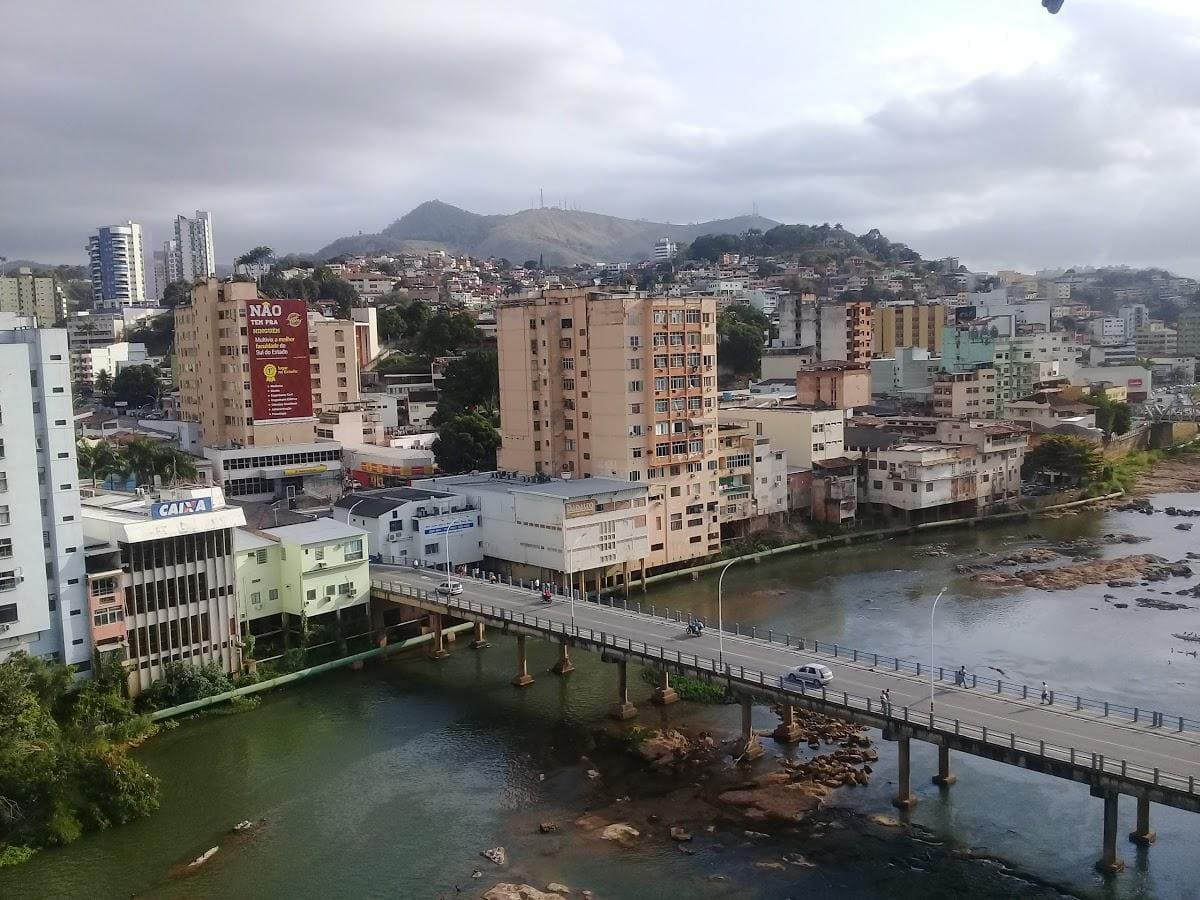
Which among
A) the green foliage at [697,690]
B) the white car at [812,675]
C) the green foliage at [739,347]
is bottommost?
the green foliage at [697,690]

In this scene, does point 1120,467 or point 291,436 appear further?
point 1120,467

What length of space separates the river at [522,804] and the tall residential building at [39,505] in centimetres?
537

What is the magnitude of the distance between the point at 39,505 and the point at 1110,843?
33.0 meters

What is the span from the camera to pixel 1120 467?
8700 cm

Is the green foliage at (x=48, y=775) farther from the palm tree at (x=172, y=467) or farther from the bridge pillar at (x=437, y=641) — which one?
the palm tree at (x=172, y=467)

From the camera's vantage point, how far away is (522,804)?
30.1 meters

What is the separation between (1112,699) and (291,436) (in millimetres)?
53594

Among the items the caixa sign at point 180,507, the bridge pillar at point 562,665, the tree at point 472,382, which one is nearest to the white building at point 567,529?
the bridge pillar at point 562,665

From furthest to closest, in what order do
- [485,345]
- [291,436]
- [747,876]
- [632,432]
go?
[485,345]
[291,436]
[632,432]
[747,876]

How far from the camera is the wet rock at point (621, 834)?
90.4ft

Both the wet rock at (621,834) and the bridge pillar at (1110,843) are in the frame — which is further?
the wet rock at (621,834)

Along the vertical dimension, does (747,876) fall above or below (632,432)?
below

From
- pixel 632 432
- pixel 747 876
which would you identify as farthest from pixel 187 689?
pixel 632 432

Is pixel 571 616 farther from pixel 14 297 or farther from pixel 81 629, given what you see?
pixel 14 297
